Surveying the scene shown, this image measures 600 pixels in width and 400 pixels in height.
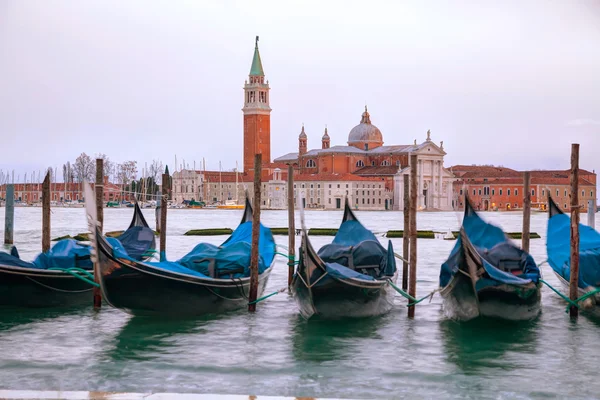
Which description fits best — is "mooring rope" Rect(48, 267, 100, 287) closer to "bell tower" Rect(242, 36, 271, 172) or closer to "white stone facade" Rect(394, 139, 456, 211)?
"white stone facade" Rect(394, 139, 456, 211)

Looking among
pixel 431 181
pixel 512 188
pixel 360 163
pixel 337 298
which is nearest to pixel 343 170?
pixel 360 163

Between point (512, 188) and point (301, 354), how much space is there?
183 ft

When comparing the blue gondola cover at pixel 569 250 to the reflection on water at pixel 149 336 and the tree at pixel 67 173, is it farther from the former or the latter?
the tree at pixel 67 173

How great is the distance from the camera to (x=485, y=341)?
272 inches

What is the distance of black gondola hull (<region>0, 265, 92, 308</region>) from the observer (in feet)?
25.3

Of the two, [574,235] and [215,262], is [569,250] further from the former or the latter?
[215,262]

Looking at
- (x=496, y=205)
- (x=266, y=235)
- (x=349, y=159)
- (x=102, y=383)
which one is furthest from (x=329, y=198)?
(x=102, y=383)

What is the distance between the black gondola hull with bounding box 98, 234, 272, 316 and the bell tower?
2226 inches

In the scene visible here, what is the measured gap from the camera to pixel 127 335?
7004mm

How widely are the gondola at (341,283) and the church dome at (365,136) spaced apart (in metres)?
59.2

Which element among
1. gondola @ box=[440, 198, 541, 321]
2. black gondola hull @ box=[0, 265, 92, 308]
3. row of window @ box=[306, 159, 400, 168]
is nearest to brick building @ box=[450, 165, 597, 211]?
row of window @ box=[306, 159, 400, 168]

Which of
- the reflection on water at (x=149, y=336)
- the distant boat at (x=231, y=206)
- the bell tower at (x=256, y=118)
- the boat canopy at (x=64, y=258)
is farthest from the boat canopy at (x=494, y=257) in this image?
the distant boat at (x=231, y=206)

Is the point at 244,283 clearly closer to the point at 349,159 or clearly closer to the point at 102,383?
the point at 102,383

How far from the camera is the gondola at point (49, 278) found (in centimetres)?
772
